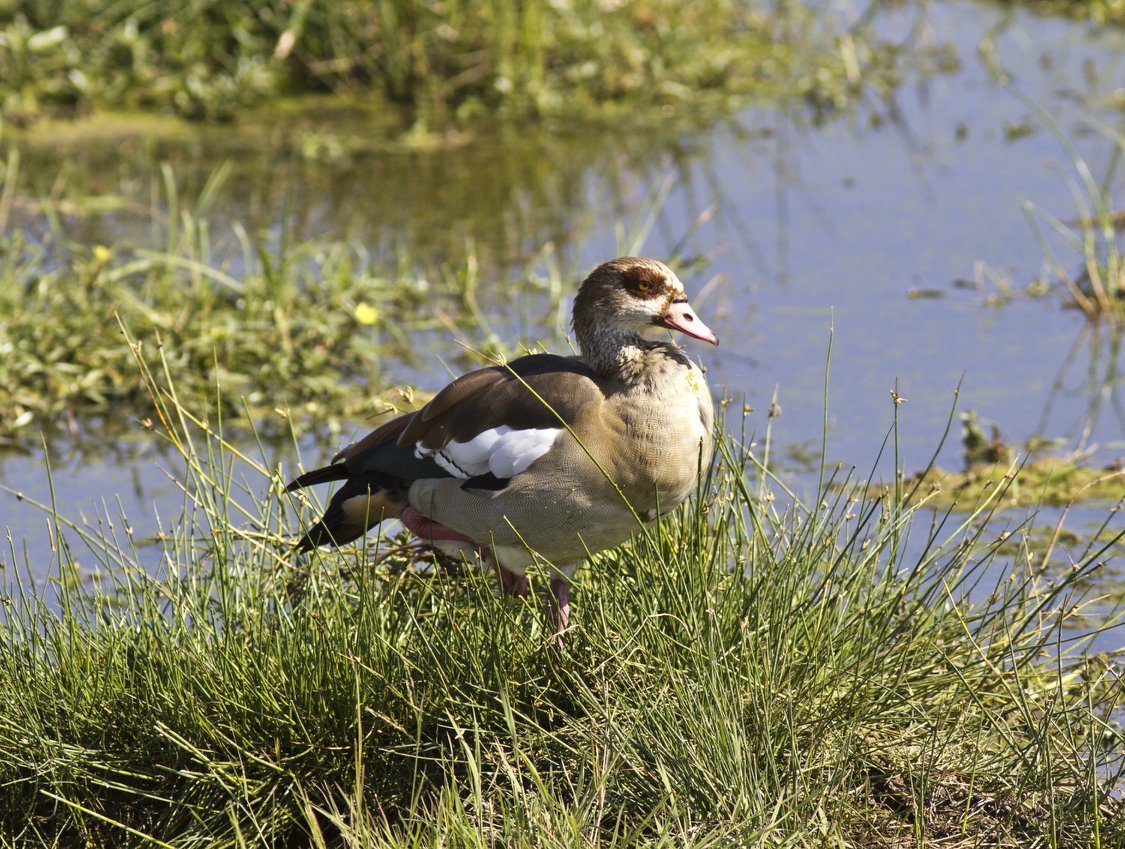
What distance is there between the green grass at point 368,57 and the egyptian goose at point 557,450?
16.8 ft

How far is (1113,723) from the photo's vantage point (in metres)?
3.48

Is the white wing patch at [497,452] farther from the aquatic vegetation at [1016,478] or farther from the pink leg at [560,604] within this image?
the aquatic vegetation at [1016,478]

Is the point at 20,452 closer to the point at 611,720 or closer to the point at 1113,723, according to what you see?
the point at 611,720

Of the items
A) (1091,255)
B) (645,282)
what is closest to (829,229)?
(1091,255)

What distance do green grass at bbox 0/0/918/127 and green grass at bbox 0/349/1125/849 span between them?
18.7 feet

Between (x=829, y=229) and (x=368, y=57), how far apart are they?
3.11 meters

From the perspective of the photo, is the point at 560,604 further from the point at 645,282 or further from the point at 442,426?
the point at 645,282

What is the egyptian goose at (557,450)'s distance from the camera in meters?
3.77

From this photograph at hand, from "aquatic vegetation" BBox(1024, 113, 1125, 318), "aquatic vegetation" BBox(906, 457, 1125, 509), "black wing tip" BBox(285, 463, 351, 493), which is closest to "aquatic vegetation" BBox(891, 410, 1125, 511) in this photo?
"aquatic vegetation" BBox(906, 457, 1125, 509)

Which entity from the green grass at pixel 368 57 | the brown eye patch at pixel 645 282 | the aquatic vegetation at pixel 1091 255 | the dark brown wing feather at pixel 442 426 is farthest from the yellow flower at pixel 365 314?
the green grass at pixel 368 57

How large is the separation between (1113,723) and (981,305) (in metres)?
3.52

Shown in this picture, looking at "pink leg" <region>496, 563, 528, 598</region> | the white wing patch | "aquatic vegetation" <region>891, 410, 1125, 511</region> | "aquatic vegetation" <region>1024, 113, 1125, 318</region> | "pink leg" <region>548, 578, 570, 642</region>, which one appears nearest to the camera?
"pink leg" <region>548, 578, 570, 642</region>

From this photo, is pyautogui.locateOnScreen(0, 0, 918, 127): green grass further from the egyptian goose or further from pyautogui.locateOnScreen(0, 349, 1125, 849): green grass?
pyautogui.locateOnScreen(0, 349, 1125, 849): green grass

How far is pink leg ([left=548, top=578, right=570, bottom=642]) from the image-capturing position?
12.1 feet
